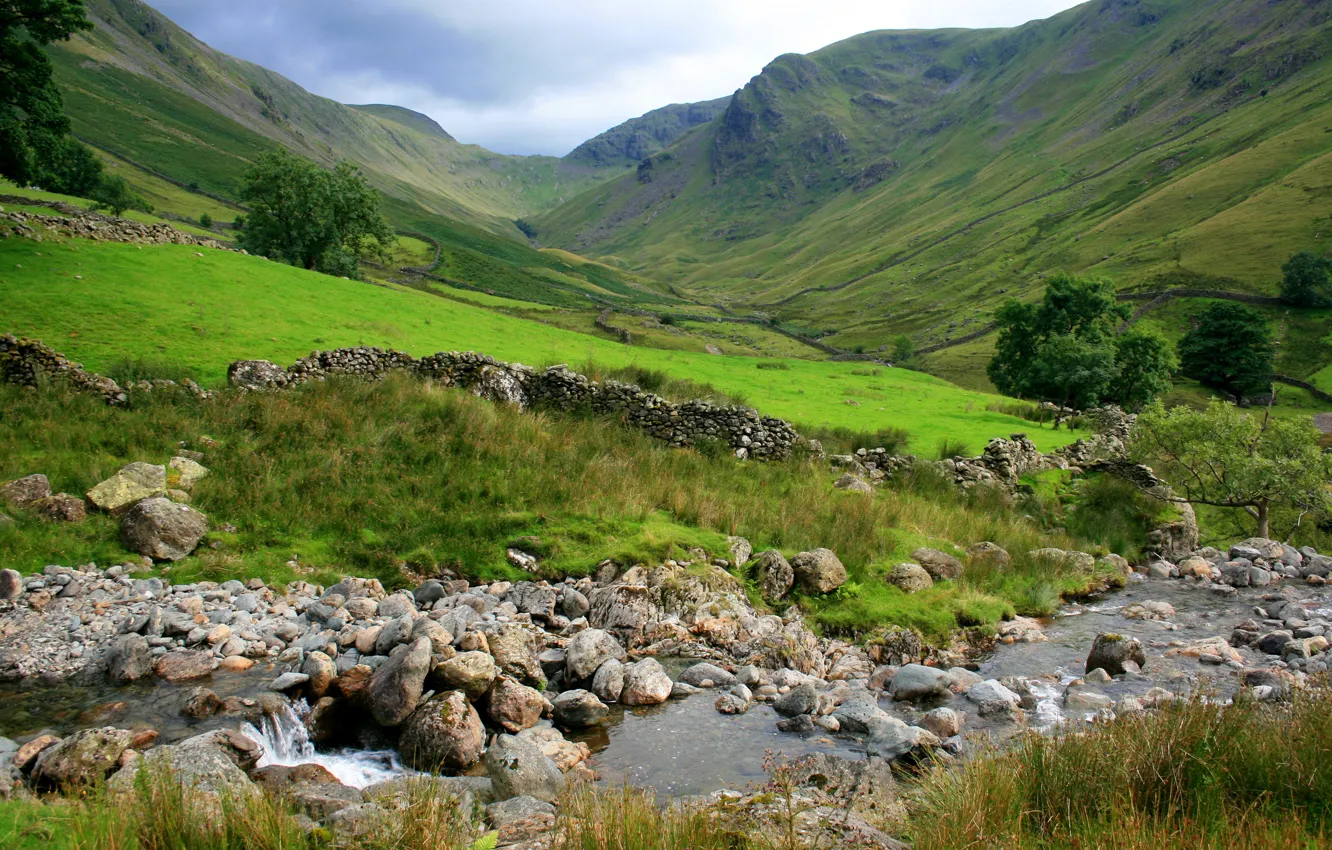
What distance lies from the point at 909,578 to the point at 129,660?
39.5 ft

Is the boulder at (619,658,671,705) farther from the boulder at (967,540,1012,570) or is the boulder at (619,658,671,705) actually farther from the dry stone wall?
the dry stone wall

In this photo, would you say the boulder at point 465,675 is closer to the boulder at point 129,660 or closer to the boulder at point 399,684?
the boulder at point 399,684

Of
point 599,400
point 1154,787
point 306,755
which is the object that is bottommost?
point 306,755

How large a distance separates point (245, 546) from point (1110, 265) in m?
145

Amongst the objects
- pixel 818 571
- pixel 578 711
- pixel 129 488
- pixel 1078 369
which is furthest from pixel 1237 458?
pixel 129 488

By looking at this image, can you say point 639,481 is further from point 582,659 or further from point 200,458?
point 200,458

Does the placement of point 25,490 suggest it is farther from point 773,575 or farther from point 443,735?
point 773,575

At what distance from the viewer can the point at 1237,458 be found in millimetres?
19547

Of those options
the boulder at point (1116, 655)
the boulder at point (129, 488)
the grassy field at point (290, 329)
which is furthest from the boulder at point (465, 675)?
the grassy field at point (290, 329)

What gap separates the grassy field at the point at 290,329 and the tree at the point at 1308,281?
280 ft

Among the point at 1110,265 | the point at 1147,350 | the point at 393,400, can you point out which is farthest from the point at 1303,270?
the point at 393,400

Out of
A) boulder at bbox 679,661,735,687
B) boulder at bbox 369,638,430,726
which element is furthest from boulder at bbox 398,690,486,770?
boulder at bbox 679,661,735,687

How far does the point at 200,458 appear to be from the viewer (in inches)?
496

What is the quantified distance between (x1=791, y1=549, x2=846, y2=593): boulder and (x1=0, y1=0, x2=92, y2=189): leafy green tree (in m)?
27.1
